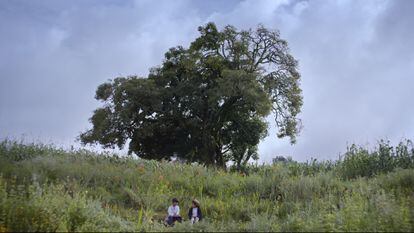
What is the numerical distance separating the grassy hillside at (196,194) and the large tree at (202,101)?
38.2 feet

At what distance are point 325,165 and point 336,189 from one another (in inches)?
234

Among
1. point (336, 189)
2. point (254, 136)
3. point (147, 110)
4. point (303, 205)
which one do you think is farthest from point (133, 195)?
point (254, 136)

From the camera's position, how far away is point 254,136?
34.7 meters

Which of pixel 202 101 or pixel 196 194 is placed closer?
pixel 196 194

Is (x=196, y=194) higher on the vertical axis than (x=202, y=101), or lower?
lower

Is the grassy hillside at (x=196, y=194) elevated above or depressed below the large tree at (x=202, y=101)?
below

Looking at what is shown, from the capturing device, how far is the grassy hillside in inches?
330

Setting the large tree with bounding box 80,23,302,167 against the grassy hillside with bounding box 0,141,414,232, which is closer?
the grassy hillside with bounding box 0,141,414,232

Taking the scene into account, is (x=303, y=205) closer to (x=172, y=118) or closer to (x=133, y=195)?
(x=133, y=195)

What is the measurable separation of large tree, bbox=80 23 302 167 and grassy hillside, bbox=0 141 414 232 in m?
11.6

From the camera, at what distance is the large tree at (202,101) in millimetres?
31469

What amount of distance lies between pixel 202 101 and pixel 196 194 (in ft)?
60.4

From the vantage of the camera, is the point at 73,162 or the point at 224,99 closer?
the point at 73,162

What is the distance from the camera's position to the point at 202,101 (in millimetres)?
33125
